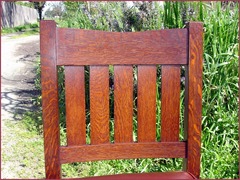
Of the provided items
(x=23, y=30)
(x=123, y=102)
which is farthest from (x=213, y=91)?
(x=23, y=30)

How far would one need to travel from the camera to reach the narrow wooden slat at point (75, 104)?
98 centimetres

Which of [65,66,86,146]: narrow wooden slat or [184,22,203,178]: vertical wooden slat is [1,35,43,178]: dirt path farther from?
[184,22,203,178]: vertical wooden slat

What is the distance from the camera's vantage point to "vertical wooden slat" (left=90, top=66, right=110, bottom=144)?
3.29ft

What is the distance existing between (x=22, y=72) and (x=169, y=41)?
385 cm

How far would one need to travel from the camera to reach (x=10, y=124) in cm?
306

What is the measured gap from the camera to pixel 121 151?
1.03m

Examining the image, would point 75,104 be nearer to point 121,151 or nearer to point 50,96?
point 50,96

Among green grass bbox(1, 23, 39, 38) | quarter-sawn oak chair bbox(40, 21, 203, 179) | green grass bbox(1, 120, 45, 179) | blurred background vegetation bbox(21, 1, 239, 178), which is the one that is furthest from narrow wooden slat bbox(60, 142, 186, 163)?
green grass bbox(1, 23, 39, 38)

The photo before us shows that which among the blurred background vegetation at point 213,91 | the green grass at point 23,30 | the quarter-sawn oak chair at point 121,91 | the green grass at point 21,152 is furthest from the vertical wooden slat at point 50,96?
the green grass at point 23,30

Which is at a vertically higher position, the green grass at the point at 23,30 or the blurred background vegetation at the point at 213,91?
the green grass at the point at 23,30

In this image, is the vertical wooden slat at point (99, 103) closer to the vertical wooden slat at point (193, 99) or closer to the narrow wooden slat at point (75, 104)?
the narrow wooden slat at point (75, 104)

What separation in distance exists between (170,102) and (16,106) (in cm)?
275

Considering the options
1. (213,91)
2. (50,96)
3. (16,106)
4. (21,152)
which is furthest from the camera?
(16,106)

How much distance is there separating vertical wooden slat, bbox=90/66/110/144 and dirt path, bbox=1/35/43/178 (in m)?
1.44
